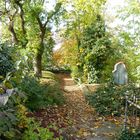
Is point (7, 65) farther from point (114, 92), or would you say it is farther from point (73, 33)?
point (73, 33)

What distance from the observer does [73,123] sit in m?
8.44

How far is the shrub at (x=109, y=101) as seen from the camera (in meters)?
10.1

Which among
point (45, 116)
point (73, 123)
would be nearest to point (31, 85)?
point (45, 116)

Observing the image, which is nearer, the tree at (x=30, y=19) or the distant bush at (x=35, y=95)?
Result: the distant bush at (x=35, y=95)

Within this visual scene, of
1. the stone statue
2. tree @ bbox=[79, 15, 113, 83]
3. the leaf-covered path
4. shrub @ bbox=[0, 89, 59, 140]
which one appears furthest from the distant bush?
tree @ bbox=[79, 15, 113, 83]

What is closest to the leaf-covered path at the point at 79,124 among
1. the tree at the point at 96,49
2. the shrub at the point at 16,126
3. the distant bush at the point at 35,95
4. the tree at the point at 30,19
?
the distant bush at the point at 35,95

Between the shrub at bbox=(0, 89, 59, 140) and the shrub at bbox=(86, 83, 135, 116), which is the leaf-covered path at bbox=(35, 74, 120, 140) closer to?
the shrub at bbox=(86, 83, 135, 116)

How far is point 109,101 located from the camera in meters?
10.7

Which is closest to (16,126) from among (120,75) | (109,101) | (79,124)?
(79,124)

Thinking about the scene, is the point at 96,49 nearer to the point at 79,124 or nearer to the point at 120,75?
the point at 120,75

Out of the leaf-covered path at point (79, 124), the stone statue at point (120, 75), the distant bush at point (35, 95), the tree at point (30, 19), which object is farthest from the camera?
the tree at point (30, 19)

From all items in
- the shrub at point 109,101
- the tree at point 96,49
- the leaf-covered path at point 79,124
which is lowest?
the leaf-covered path at point 79,124

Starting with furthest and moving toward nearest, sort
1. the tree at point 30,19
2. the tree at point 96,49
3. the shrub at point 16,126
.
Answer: the tree at point 96,49, the tree at point 30,19, the shrub at point 16,126

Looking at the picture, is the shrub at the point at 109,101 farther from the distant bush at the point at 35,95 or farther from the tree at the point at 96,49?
the tree at the point at 96,49
